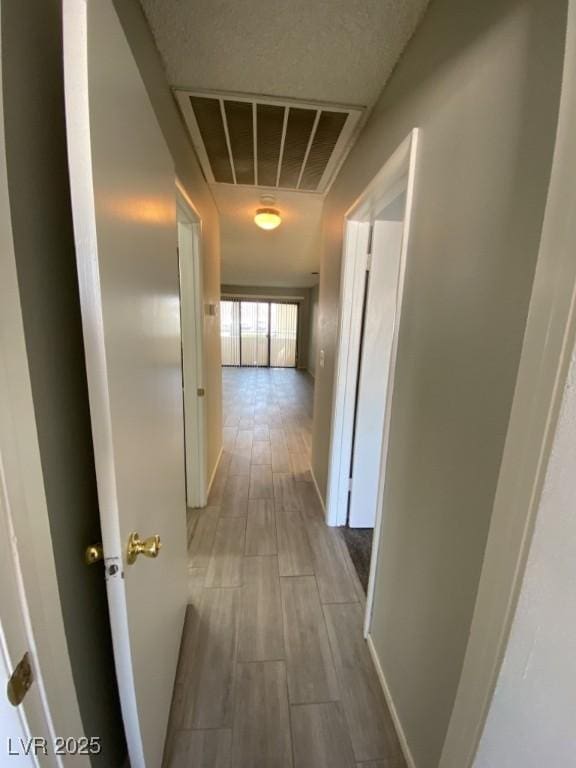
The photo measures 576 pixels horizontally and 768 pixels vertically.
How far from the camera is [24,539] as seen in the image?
1.60ft

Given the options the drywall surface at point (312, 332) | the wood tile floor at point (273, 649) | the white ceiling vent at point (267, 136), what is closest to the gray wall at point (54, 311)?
the wood tile floor at point (273, 649)

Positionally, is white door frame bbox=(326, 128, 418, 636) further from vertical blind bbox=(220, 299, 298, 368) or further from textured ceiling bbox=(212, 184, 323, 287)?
vertical blind bbox=(220, 299, 298, 368)

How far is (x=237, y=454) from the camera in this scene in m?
3.38

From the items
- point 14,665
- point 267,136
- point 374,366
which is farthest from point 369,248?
point 14,665

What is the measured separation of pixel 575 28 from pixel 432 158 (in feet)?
1.91

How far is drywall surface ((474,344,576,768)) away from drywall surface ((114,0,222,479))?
158 cm

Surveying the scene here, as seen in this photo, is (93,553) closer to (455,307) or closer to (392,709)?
(455,307)

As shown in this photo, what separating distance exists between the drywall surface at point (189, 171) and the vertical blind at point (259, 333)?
6438mm

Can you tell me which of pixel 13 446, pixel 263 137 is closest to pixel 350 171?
Answer: pixel 263 137

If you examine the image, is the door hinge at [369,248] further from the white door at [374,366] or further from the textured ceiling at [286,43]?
the textured ceiling at [286,43]

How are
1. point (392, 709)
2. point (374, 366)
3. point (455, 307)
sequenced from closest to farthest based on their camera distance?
point (455, 307), point (392, 709), point (374, 366)

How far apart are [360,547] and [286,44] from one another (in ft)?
8.53

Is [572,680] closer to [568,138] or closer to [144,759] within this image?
[568,138]

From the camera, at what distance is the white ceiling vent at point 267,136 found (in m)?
1.56
